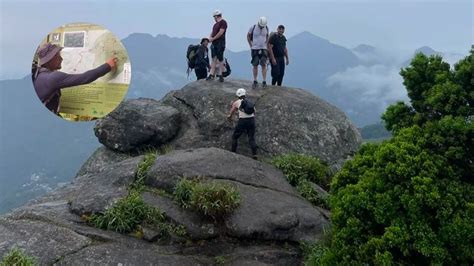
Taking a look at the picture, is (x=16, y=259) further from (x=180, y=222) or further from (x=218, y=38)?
(x=218, y=38)

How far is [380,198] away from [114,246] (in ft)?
21.0

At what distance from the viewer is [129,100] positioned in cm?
2177

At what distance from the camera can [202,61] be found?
73.2 feet

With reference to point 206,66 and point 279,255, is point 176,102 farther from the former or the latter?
point 279,255

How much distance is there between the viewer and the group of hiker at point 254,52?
2001 centimetres

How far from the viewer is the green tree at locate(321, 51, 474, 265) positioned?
9.73 m

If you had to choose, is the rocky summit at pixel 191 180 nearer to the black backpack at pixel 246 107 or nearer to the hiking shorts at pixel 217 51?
the hiking shorts at pixel 217 51

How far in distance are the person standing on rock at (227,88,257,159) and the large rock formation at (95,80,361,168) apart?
1399 millimetres

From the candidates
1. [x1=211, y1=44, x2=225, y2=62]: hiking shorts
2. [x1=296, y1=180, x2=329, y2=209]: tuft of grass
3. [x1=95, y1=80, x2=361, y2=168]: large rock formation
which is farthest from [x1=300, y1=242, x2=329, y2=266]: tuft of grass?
[x1=211, y1=44, x2=225, y2=62]: hiking shorts

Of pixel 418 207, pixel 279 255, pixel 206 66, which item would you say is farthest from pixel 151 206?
pixel 206 66

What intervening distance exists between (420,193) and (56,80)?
11.4m

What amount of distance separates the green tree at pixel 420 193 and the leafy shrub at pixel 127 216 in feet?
16.0

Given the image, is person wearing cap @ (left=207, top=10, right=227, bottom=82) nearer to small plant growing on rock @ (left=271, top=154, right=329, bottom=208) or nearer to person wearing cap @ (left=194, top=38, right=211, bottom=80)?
person wearing cap @ (left=194, top=38, right=211, bottom=80)

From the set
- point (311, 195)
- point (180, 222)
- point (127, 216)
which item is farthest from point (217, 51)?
point (127, 216)
